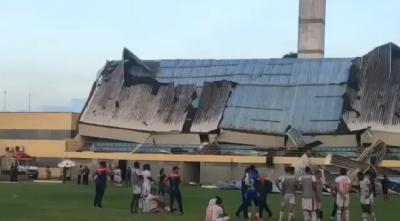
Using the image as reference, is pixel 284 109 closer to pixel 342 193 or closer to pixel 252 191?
pixel 252 191

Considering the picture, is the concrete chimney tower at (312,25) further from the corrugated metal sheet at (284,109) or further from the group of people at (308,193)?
the group of people at (308,193)

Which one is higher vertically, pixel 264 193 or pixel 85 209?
pixel 264 193

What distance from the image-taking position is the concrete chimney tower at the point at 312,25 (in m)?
72.8

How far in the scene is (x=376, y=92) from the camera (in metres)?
58.1

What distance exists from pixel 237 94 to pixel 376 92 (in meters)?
10.9

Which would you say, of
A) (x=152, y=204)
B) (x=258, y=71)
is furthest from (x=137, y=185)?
(x=258, y=71)

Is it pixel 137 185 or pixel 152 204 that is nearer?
pixel 137 185

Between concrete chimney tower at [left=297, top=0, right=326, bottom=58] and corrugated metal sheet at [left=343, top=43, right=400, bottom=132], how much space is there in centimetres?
1392

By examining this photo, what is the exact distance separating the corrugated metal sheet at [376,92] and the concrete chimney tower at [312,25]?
13.9m

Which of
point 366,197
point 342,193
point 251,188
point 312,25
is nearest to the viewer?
point 342,193

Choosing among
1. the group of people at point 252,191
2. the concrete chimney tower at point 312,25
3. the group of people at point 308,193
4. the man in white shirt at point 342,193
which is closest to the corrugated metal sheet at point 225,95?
the concrete chimney tower at point 312,25

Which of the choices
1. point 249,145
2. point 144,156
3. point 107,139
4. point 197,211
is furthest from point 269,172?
point 197,211

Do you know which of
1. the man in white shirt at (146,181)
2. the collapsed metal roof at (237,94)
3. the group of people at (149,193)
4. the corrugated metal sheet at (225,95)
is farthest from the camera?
the corrugated metal sheet at (225,95)

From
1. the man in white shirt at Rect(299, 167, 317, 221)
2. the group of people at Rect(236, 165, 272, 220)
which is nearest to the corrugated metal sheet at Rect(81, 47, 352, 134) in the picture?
the group of people at Rect(236, 165, 272, 220)
